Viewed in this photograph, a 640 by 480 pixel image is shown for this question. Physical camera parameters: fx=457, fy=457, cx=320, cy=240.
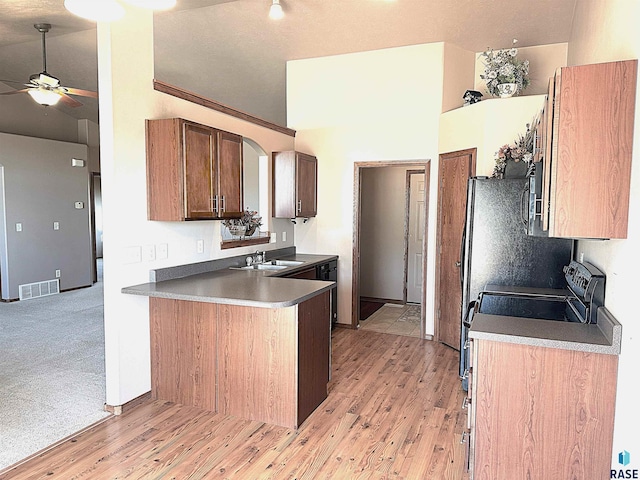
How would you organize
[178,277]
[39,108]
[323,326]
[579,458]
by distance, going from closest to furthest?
[579,458]
[323,326]
[178,277]
[39,108]

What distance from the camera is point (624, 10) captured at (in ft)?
6.70

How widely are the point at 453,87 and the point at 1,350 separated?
17.4 ft

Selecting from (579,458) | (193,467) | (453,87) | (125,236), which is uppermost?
(453,87)

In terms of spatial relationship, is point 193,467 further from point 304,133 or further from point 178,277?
point 304,133

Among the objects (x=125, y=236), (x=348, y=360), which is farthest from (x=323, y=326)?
(x=125, y=236)

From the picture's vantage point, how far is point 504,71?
4148 millimetres

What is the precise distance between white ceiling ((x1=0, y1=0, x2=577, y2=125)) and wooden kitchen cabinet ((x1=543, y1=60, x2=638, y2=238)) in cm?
258

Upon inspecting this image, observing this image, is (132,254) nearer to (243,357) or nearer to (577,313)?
(243,357)

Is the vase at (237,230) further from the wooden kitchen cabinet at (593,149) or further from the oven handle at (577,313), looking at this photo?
the wooden kitchen cabinet at (593,149)

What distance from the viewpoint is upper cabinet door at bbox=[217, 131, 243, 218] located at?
361 cm

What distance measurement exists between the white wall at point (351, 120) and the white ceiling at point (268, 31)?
19 cm

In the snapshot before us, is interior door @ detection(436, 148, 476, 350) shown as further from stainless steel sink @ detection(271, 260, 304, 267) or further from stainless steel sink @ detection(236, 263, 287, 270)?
stainless steel sink @ detection(236, 263, 287, 270)

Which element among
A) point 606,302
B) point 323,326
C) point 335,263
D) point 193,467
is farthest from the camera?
point 335,263

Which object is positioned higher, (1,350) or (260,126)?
(260,126)
